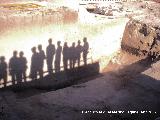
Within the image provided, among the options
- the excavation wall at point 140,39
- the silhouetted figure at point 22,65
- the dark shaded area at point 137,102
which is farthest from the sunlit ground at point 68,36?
the dark shaded area at point 137,102

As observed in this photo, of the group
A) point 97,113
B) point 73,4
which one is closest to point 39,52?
point 73,4

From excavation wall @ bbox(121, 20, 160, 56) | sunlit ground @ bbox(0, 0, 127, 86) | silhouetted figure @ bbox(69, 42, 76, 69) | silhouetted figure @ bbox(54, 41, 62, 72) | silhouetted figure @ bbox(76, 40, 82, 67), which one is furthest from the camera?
excavation wall @ bbox(121, 20, 160, 56)

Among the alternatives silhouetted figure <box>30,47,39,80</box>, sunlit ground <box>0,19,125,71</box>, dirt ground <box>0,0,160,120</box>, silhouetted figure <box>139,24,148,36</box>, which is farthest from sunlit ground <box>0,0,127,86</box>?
dirt ground <box>0,0,160,120</box>

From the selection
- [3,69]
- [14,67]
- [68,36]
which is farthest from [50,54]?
[3,69]

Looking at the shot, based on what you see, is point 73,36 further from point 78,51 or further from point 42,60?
point 42,60

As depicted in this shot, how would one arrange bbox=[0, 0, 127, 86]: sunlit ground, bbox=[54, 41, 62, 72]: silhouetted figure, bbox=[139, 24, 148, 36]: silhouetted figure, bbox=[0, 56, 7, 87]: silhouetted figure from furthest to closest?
bbox=[139, 24, 148, 36]: silhouetted figure, bbox=[54, 41, 62, 72]: silhouetted figure, bbox=[0, 0, 127, 86]: sunlit ground, bbox=[0, 56, 7, 87]: silhouetted figure

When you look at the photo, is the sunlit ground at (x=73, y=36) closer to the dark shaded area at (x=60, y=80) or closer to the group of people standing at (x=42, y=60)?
the group of people standing at (x=42, y=60)

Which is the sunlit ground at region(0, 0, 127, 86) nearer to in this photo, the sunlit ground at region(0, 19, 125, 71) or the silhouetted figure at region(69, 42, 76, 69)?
the sunlit ground at region(0, 19, 125, 71)

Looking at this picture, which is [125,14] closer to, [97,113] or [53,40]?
[53,40]

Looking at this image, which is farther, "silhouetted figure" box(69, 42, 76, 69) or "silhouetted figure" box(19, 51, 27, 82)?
"silhouetted figure" box(69, 42, 76, 69)

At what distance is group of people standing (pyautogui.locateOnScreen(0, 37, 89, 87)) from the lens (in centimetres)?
880

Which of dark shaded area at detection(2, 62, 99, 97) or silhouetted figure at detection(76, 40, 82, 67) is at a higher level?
silhouetted figure at detection(76, 40, 82, 67)

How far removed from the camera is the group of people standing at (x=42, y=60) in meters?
8.80

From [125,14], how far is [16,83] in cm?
522
